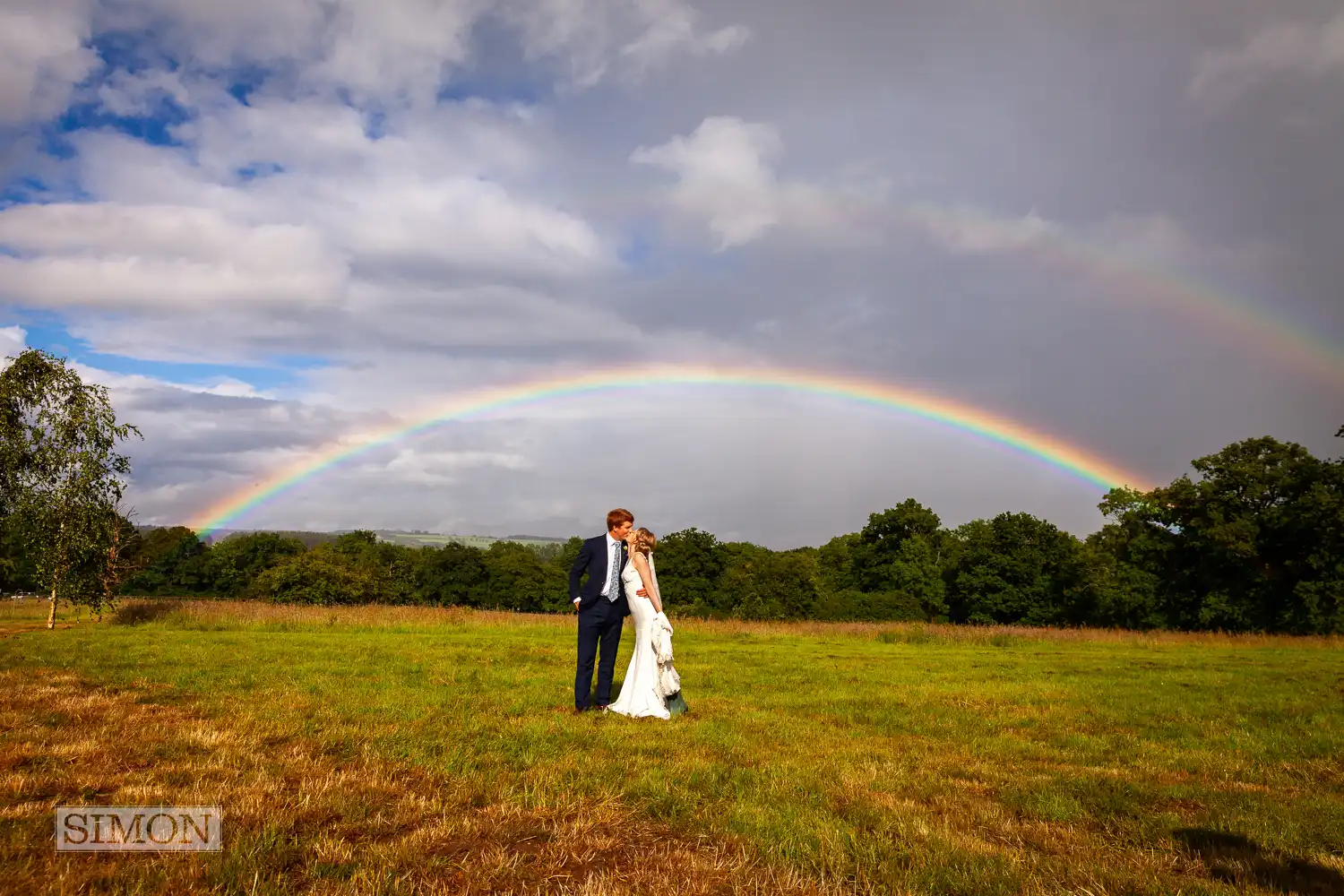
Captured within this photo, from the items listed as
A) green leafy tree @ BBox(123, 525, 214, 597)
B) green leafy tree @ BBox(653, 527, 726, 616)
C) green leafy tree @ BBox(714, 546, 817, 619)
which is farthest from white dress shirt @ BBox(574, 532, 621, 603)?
green leafy tree @ BBox(123, 525, 214, 597)

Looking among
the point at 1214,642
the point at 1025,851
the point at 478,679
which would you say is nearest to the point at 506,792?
the point at 1025,851

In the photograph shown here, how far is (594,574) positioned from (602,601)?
16.0 inches

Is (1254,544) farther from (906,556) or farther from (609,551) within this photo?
(609,551)

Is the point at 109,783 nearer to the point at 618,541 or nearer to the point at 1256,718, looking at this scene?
the point at 618,541

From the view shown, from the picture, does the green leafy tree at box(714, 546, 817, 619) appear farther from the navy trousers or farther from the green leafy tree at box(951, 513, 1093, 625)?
the navy trousers

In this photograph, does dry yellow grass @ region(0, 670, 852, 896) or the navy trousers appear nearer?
dry yellow grass @ region(0, 670, 852, 896)

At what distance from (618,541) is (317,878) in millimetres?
6675

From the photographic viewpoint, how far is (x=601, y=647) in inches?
420

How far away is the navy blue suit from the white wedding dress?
0.24 meters

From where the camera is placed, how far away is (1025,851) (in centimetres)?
501

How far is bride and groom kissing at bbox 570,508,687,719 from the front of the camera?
9.91m

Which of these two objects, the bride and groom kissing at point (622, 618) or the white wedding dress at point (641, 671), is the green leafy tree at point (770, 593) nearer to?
the bride and groom kissing at point (622, 618)

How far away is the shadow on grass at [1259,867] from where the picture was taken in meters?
4.50

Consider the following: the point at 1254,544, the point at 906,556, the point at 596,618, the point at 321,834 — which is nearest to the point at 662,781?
the point at 321,834
